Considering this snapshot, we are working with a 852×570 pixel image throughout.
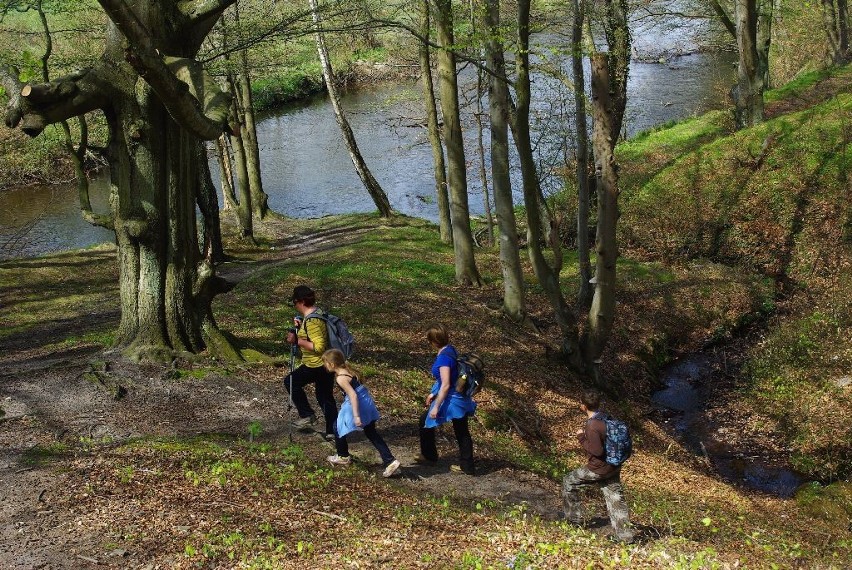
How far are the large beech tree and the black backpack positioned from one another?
3966mm

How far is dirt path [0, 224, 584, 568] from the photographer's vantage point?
654 cm

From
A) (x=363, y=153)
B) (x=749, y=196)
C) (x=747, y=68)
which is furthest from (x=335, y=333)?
(x=363, y=153)

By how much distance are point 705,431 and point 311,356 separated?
846 centimetres

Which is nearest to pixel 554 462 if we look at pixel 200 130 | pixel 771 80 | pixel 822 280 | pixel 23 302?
pixel 200 130

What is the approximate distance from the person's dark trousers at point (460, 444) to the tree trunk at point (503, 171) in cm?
715

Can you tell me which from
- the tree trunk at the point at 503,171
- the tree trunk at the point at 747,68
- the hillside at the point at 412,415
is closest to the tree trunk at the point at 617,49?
the tree trunk at the point at 503,171

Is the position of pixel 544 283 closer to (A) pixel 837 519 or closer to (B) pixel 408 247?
(A) pixel 837 519

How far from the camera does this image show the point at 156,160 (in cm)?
994

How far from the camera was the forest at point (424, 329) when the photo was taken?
7.11 meters

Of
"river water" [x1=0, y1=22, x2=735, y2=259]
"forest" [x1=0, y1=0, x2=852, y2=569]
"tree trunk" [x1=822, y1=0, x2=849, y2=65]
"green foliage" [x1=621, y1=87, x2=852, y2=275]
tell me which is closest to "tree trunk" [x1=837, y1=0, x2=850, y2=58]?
"tree trunk" [x1=822, y1=0, x2=849, y2=65]

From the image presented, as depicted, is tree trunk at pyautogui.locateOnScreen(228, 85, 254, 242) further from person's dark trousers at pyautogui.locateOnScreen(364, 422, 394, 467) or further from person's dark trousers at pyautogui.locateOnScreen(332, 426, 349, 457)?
person's dark trousers at pyautogui.locateOnScreen(364, 422, 394, 467)

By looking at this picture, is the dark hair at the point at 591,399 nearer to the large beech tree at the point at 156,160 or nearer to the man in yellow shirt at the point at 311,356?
the man in yellow shirt at the point at 311,356

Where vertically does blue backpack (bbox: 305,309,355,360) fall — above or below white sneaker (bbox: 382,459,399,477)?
above

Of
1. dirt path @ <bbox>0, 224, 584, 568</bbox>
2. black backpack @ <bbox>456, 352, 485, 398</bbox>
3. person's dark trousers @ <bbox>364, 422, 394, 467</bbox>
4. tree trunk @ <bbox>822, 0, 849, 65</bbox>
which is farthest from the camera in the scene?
tree trunk @ <bbox>822, 0, 849, 65</bbox>
